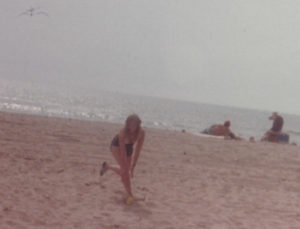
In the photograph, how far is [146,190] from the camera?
6.34 metres

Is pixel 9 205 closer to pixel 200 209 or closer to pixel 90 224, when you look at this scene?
pixel 90 224

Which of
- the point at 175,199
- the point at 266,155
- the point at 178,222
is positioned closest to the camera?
the point at 178,222

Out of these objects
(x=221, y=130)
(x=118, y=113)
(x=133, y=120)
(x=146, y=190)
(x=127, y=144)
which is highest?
(x=133, y=120)

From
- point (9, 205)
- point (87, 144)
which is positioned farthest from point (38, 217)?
point (87, 144)

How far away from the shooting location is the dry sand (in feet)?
15.5

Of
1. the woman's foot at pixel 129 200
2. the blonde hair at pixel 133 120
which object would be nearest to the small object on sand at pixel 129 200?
the woman's foot at pixel 129 200

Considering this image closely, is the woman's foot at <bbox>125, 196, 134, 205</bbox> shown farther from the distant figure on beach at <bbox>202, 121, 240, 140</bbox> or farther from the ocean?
the ocean

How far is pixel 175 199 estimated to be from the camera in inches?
231

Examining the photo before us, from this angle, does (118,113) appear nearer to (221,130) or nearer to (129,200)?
(221,130)

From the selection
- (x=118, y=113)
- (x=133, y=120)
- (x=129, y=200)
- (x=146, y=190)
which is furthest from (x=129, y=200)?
(x=118, y=113)

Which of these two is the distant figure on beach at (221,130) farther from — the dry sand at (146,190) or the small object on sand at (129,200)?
the small object on sand at (129,200)

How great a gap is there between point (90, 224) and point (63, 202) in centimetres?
91

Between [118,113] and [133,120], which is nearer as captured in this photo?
[133,120]

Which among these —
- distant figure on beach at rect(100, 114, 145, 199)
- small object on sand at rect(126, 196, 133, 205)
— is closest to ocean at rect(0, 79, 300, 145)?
distant figure on beach at rect(100, 114, 145, 199)
